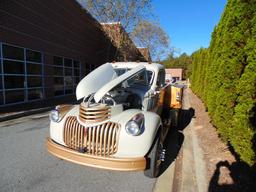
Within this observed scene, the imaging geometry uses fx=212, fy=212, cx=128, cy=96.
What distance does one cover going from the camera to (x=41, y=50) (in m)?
12.8

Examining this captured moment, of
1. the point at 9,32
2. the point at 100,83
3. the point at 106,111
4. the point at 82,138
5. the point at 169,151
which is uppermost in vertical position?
the point at 9,32

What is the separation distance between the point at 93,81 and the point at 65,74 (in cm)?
1246

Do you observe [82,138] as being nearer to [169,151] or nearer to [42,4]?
[169,151]

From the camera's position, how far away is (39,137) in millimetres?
5895

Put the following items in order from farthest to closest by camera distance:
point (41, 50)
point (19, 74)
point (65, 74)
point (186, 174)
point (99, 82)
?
point (65, 74) → point (41, 50) → point (19, 74) → point (99, 82) → point (186, 174)

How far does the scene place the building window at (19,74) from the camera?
397 inches

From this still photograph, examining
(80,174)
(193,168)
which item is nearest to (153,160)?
(193,168)

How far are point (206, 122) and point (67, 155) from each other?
5985 millimetres

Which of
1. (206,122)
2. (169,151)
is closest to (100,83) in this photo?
(169,151)

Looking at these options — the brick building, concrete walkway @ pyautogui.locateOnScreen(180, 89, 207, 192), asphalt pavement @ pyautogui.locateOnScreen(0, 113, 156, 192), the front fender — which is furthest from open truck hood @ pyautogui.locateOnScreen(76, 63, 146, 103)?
the brick building

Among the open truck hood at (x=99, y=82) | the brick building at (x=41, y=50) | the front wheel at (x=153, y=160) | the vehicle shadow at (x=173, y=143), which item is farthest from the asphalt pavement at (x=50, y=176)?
the brick building at (x=41, y=50)

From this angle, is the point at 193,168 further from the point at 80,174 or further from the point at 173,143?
the point at 80,174

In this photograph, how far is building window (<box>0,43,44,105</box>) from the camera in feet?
33.1

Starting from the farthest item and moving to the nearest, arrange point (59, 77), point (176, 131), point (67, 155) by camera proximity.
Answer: point (59, 77) → point (176, 131) → point (67, 155)
